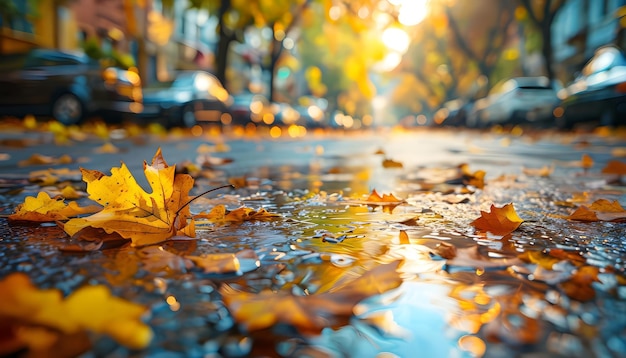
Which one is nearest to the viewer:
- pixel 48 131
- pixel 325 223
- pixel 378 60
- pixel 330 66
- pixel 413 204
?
pixel 325 223

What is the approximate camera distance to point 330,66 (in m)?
55.3

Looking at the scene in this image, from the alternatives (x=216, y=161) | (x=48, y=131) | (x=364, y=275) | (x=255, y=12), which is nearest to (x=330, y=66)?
(x=255, y=12)

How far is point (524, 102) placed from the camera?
1603cm

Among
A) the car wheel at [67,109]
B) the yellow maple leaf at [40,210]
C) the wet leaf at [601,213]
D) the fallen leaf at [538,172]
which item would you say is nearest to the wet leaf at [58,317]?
the yellow maple leaf at [40,210]

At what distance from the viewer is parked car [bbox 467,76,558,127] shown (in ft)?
50.8

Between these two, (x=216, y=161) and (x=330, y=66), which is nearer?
(x=216, y=161)

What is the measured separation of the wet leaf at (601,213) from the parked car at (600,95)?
8.81m

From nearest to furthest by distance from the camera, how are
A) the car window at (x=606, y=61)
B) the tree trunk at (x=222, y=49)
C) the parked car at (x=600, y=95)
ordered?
1. the parked car at (x=600, y=95)
2. the car window at (x=606, y=61)
3. the tree trunk at (x=222, y=49)

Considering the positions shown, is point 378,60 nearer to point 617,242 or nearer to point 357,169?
point 357,169

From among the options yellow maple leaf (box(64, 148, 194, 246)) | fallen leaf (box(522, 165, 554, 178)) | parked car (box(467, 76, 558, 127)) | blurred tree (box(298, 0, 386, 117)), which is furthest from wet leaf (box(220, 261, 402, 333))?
blurred tree (box(298, 0, 386, 117))

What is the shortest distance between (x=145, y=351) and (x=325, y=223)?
3.83 ft

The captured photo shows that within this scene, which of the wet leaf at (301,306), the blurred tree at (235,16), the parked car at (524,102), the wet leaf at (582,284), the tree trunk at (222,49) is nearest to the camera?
the wet leaf at (301,306)

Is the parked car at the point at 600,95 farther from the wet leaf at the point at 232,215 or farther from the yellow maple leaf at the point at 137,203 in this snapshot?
the yellow maple leaf at the point at 137,203

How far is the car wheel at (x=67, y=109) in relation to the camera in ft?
37.0
